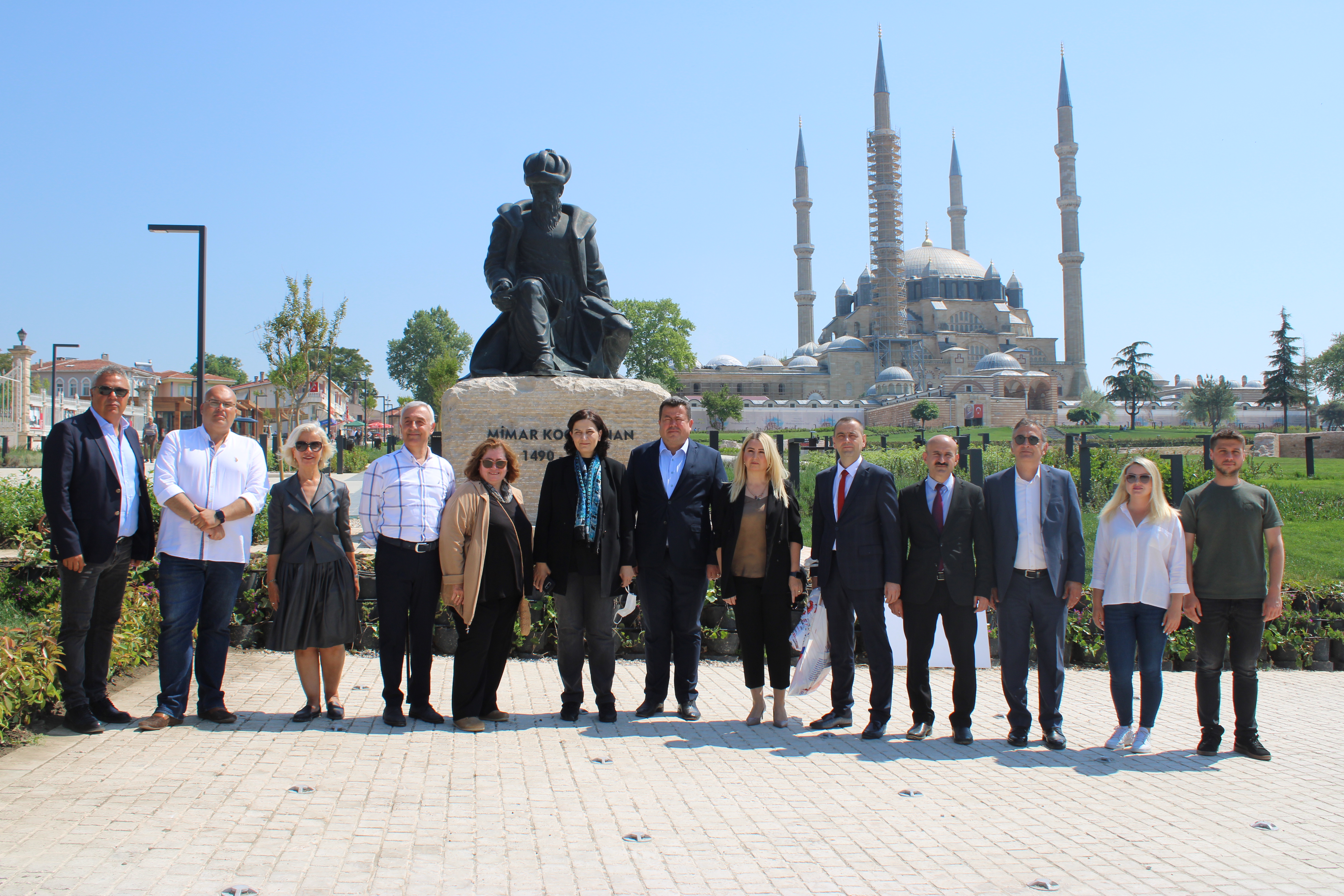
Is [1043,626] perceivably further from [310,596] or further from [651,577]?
[310,596]

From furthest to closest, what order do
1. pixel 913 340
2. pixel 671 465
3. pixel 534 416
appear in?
pixel 913 340 → pixel 534 416 → pixel 671 465

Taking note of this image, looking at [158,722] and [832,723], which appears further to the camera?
[832,723]

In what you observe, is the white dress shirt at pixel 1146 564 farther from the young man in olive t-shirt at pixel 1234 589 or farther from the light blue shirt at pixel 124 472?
the light blue shirt at pixel 124 472

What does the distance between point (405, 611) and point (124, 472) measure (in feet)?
4.69

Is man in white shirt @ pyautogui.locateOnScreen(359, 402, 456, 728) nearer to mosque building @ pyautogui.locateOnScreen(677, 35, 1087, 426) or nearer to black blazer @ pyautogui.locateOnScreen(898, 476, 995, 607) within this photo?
black blazer @ pyautogui.locateOnScreen(898, 476, 995, 607)

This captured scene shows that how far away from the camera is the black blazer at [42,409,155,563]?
430cm

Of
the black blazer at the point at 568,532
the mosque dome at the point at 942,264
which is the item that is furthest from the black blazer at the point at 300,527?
the mosque dome at the point at 942,264

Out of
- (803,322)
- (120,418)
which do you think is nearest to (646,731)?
(120,418)

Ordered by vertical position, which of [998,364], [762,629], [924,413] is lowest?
[762,629]

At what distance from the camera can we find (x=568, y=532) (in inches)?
189

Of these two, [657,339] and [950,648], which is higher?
[657,339]

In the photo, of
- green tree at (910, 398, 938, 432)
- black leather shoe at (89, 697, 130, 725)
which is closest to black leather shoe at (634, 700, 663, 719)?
black leather shoe at (89, 697, 130, 725)

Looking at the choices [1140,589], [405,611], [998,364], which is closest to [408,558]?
[405,611]

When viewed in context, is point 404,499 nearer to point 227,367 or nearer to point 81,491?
point 81,491
